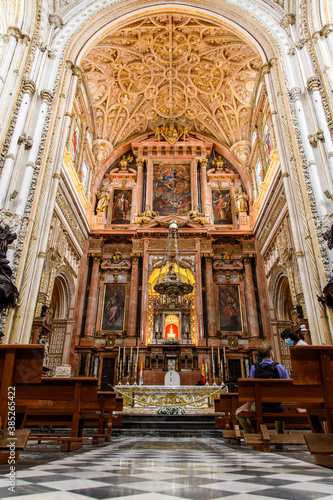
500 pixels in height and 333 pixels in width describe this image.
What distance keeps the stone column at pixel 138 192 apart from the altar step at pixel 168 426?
9.75 metres

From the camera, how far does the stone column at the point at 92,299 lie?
14.0 m

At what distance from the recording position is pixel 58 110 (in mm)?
10078

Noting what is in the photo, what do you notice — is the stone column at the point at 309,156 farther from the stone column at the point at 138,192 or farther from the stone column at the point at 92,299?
the stone column at the point at 92,299

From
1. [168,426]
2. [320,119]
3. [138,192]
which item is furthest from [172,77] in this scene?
A: [168,426]

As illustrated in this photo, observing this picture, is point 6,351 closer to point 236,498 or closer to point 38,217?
point 236,498

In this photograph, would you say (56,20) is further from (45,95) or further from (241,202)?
(241,202)

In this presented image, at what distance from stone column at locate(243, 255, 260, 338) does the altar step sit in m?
6.08

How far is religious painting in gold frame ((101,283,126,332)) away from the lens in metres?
14.6

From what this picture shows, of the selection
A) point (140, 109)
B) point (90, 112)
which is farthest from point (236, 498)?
point (140, 109)

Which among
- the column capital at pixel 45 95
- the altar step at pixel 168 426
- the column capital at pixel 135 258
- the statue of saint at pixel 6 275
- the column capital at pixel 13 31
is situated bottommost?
the altar step at pixel 168 426

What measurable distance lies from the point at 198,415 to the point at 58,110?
27.7 feet

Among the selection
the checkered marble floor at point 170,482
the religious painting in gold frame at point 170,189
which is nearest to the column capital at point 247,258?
the religious painting in gold frame at point 170,189

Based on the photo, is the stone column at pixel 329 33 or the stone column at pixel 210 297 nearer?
the stone column at pixel 329 33

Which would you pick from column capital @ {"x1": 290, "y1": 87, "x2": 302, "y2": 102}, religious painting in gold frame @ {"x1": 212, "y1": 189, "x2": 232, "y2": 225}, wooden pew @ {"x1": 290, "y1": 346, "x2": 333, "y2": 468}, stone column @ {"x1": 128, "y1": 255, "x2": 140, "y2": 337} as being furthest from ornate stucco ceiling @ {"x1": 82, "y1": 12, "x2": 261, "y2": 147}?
wooden pew @ {"x1": 290, "y1": 346, "x2": 333, "y2": 468}
